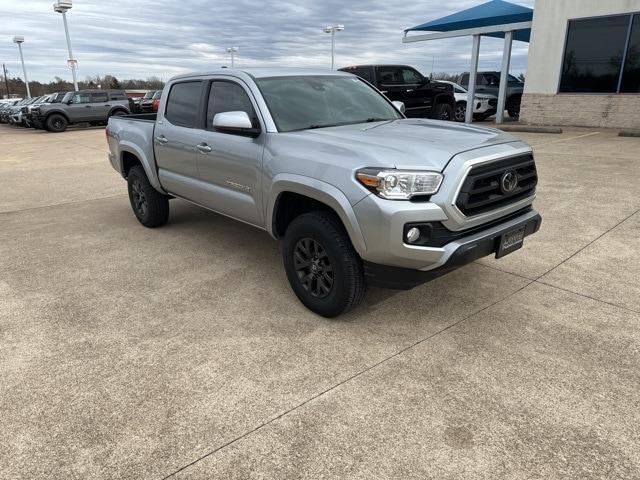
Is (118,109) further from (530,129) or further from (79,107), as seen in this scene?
(530,129)

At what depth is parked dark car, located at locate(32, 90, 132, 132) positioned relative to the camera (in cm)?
2200

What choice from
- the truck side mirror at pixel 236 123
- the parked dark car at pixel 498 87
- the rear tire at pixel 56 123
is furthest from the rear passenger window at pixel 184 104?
the rear tire at pixel 56 123

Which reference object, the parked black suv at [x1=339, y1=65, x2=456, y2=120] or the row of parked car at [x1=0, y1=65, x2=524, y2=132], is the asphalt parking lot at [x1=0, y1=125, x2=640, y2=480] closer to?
the row of parked car at [x1=0, y1=65, x2=524, y2=132]

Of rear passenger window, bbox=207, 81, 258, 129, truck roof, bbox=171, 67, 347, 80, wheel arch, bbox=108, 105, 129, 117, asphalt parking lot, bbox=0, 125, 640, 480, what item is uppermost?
truck roof, bbox=171, 67, 347, 80

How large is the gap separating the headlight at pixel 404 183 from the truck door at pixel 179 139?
232cm

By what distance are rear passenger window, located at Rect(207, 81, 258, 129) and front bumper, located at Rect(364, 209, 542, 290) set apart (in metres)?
1.65

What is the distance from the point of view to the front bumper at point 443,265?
2996 mm

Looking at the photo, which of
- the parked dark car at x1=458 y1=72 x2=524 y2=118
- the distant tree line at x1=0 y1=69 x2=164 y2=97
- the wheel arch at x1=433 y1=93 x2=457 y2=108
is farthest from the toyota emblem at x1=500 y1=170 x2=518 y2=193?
the distant tree line at x1=0 y1=69 x2=164 y2=97

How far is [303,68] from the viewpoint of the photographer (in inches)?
184

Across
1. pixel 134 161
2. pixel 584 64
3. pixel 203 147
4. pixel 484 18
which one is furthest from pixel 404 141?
pixel 484 18

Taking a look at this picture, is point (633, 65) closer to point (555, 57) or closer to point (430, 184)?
point (555, 57)

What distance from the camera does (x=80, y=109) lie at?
74.8 feet

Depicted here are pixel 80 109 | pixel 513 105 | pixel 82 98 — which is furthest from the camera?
pixel 82 98

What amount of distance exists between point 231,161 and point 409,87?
11.1 metres
